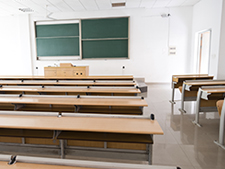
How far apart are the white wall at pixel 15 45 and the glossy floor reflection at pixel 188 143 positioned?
7700mm

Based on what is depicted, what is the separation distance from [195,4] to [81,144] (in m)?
7.77

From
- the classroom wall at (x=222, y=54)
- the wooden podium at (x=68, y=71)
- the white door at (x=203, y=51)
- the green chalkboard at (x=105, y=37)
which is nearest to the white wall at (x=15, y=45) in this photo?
the wooden podium at (x=68, y=71)

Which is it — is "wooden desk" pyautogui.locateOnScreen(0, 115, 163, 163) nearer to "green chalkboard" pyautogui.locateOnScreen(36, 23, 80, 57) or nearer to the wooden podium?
the wooden podium

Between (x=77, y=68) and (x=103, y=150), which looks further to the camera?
(x=77, y=68)

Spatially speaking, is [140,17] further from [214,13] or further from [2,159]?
[2,159]

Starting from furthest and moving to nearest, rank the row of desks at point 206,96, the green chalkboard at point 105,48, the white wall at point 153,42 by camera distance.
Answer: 1. the green chalkboard at point 105,48
2. the white wall at point 153,42
3. the row of desks at point 206,96

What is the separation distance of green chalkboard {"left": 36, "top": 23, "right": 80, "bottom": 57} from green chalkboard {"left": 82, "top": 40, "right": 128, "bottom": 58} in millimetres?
510

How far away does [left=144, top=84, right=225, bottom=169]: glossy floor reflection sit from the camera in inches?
70.8

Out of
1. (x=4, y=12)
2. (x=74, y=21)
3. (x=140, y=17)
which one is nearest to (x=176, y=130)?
(x=140, y=17)

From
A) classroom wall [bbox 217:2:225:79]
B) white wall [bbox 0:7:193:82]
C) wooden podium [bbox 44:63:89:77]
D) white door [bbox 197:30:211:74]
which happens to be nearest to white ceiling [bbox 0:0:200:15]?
white wall [bbox 0:7:193:82]

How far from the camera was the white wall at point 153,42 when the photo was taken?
7.29 meters

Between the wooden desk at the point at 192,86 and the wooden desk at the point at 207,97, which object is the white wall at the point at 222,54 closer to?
the wooden desk at the point at 192,86

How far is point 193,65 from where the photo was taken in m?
7.25

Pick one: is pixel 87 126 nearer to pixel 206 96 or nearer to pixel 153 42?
pixel 206 96
